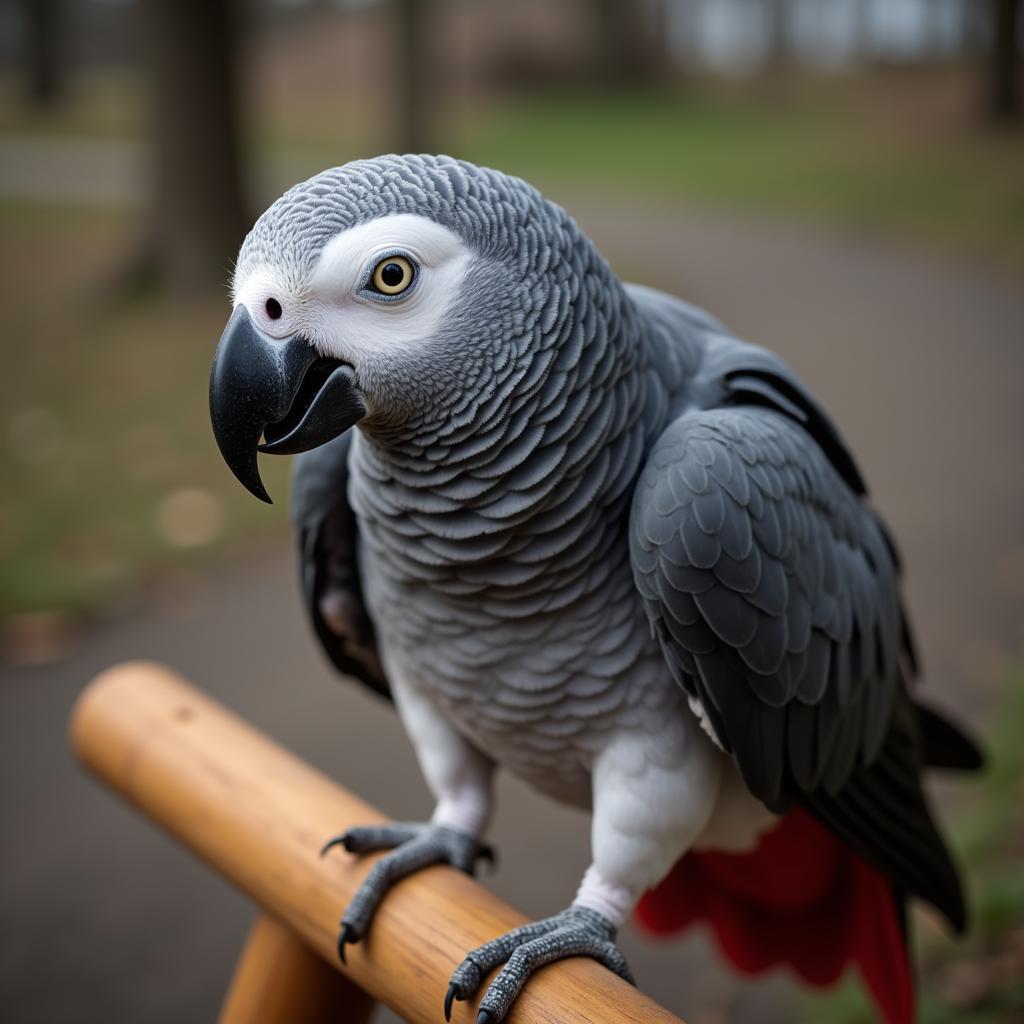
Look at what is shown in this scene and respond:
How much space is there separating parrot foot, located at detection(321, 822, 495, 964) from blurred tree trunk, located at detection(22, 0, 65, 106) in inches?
543

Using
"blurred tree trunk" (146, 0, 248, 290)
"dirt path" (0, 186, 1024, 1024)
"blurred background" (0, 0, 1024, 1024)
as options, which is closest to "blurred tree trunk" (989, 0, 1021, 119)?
"blurred background" (0, 0, 1024, 1024)

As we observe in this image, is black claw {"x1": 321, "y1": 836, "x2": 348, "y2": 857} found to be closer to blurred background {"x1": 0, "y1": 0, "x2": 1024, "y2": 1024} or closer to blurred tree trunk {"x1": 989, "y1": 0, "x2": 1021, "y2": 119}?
blurred background {"x1": 0, "y1": 0, "x2": 1024, "y2": 1024}

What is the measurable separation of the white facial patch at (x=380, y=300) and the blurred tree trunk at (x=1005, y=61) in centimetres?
916

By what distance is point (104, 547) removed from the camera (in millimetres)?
3525

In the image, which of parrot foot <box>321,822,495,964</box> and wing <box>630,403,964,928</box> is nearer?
wing <box>630,403,964,928</box>

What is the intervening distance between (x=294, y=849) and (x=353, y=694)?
5.82 feet

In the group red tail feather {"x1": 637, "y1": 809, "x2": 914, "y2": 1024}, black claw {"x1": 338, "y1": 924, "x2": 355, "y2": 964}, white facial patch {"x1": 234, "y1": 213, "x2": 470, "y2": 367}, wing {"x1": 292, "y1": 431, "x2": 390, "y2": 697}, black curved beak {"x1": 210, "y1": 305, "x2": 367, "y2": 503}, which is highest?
white facial patch {"x1": 234, "y1": 213, "x2": 470, "y2": 367}

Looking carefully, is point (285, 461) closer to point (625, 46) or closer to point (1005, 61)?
point (1005, 61)

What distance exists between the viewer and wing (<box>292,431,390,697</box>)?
1243 millimetres

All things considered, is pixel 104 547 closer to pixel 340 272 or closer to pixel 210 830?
pixel 210 830

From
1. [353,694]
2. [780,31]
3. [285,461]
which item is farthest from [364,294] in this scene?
[780,31]

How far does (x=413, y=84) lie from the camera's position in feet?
25.3

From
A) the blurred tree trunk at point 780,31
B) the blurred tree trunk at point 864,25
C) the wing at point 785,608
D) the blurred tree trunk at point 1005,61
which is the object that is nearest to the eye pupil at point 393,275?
the wing at point 785,608

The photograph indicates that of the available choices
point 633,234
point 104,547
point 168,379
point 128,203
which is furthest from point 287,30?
point 104,547
